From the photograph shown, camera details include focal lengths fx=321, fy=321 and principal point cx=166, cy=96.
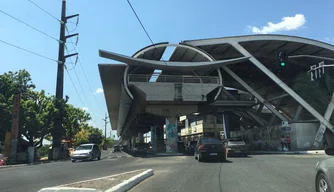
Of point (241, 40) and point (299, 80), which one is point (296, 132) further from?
point (241, 40)

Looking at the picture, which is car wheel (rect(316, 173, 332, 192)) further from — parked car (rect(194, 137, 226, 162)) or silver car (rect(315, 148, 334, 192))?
parked car (rect(194, 137, 226, 162))

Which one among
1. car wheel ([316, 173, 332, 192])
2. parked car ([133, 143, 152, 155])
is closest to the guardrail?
parked car ([133, 143, 152, 155])

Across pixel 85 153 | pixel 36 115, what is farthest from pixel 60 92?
pixel 85 153

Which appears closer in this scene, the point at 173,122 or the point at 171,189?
the point at 171,189

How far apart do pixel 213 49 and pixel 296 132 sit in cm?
1637

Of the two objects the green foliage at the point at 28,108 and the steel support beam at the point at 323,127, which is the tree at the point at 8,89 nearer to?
the green foliage at the point at 28,108

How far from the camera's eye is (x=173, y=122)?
4156 cm

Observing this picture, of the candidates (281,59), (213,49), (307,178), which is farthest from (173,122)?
(307,178)

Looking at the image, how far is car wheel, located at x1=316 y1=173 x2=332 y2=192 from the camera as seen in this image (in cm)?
642

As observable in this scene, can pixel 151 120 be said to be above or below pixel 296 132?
above

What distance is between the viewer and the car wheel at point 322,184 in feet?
21.1

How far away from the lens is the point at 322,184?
22.1 ft

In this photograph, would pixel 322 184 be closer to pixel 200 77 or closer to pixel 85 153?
pixel 85 153

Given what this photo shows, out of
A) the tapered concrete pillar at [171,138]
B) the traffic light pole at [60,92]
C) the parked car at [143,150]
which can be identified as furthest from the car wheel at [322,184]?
the parked car at [143,150]
